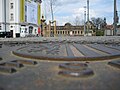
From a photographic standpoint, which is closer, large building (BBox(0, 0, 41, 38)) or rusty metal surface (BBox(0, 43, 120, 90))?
rusty metal surface (BBox(0, 43, 120, 90))

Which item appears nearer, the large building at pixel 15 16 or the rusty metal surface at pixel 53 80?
the rusty metal surface at pixel 53 80

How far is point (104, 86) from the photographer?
1991 mm

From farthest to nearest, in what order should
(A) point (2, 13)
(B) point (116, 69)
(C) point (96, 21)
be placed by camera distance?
1. (C) point (96, 21)
2. (A) point (2, 13)
3. (B) point (116, 69)

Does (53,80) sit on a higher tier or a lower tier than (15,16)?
lower

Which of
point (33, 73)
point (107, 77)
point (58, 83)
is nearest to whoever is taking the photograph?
point (58, 83)

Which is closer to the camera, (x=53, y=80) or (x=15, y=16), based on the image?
(x=53, y=80)

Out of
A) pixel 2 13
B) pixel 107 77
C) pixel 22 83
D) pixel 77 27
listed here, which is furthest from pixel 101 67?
pixel 77 27

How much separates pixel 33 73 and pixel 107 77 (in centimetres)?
92

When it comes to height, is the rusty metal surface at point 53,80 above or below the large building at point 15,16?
below

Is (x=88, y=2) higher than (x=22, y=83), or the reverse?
(x=88, y=2)

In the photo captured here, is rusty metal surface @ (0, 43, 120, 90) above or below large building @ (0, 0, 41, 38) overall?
below

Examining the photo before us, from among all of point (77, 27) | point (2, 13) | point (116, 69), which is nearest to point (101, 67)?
point (116, 69)

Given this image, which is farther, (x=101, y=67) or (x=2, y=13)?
(x=2, y=13)

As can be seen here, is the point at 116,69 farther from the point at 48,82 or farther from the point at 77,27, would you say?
the point at 77,27
